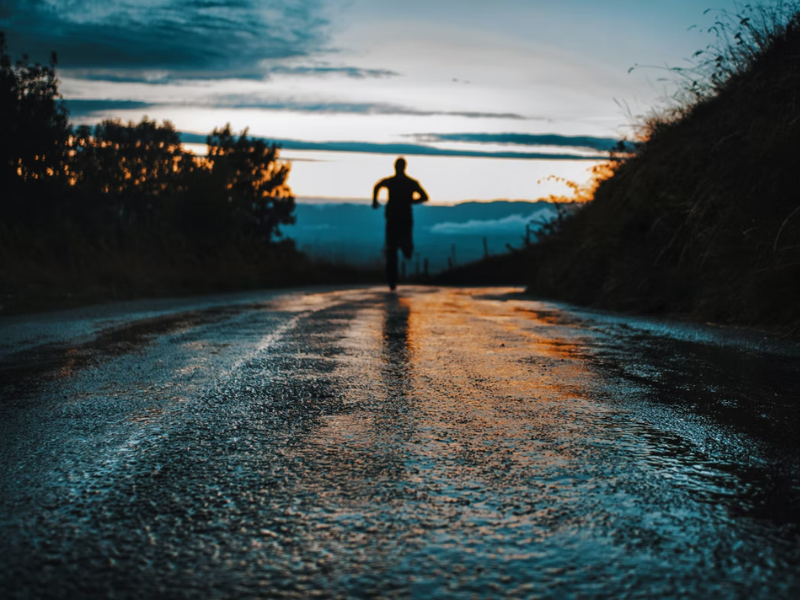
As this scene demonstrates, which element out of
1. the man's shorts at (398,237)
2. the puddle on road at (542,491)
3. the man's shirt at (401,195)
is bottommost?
the puddle on road at (542,491)

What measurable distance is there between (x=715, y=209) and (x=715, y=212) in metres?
0.09

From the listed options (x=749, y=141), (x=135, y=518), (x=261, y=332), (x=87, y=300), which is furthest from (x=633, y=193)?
(x=135, y=518)

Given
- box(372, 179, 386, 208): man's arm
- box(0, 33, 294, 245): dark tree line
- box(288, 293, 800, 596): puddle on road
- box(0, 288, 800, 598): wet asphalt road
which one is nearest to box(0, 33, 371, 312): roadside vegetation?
box(0, 33, 294, 245): dark tree line

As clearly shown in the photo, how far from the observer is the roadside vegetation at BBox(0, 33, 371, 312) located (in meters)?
17.1

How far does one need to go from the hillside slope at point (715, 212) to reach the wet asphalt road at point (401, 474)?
1716 millimetres

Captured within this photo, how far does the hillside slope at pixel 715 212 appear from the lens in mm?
8250

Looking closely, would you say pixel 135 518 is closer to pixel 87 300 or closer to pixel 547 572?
pixel 547 572

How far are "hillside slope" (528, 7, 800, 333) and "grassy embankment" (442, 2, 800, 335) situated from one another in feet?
0.05

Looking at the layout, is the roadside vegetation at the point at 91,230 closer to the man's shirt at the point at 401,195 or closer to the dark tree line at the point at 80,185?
the dark tree line at the point at 80,185

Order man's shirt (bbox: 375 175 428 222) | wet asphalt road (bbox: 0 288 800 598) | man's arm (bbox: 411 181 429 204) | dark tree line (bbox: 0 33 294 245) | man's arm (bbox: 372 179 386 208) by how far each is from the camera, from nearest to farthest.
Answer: wet asphalt road (bbox: 0 288 800 598) < man's arm (bbox: 411 181 429 204) < man's shirt (bbox: 375 175 428 222) < man's arm (bbox: 372 179 386 208) < dark tree line (bbox: 0 33 294 245)

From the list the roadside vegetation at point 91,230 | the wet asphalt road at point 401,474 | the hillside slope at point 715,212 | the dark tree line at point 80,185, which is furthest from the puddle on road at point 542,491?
the dark tree line at point 80,185

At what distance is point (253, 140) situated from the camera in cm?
5519

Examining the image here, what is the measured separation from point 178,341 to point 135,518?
5242mm

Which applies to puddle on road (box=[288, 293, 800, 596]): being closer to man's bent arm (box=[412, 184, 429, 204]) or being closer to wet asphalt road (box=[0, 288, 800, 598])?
wet asphalt road (box=[0, 288, 800, 598])
